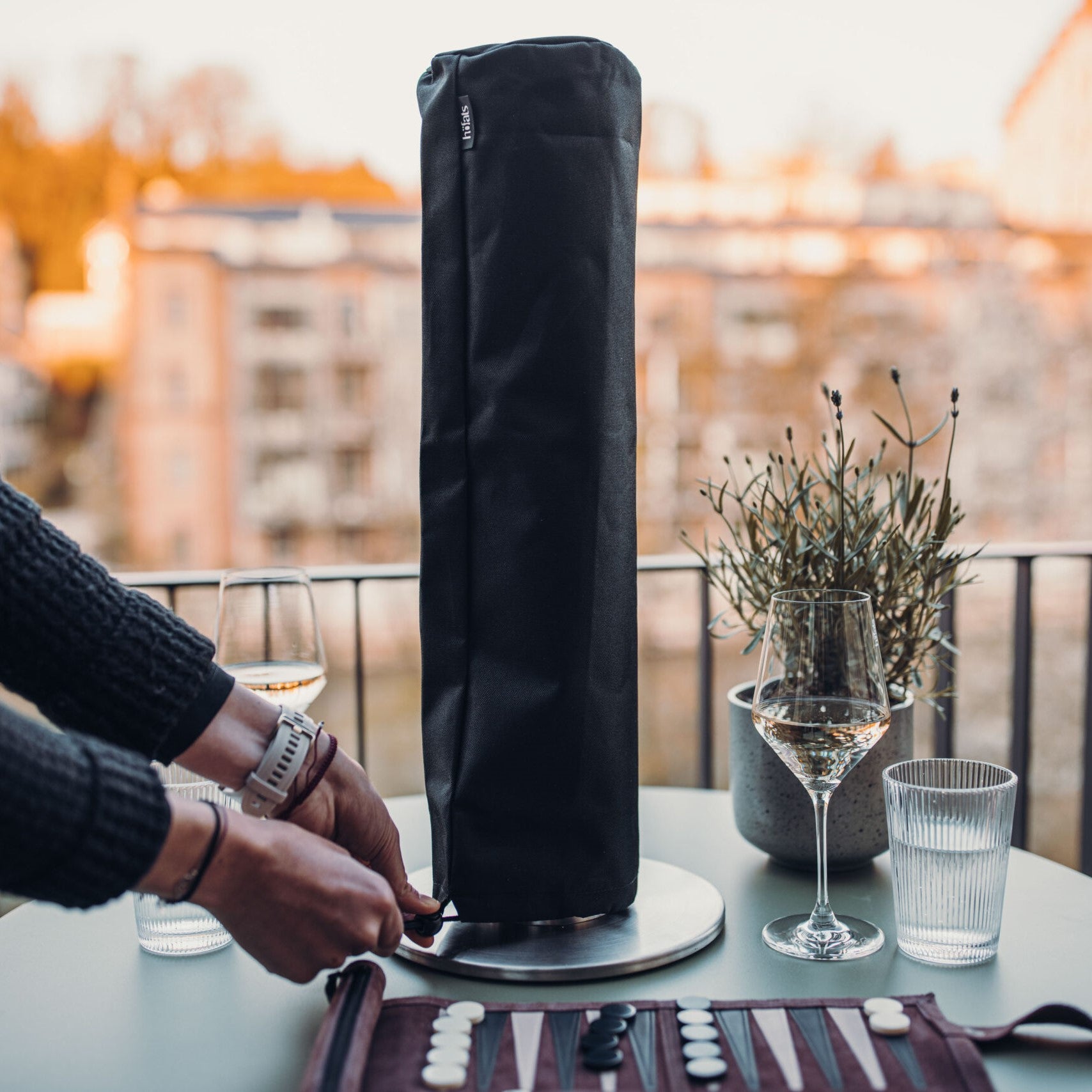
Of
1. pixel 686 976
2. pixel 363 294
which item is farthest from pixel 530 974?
pixel 363 294

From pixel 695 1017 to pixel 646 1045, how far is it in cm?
4

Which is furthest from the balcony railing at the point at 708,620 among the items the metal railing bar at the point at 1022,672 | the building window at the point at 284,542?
the building window at the point at 284,542

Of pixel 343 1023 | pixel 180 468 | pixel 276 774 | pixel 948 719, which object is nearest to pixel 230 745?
pixel 276 774

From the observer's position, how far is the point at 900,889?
0.74m

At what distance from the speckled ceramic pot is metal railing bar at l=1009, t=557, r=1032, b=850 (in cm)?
109

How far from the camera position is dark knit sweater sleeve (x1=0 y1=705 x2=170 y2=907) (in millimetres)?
575

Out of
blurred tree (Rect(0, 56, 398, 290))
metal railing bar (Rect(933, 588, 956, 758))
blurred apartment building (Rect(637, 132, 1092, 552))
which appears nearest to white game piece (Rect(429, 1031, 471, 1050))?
metal railing bar (Rect(933, 588, 956, 758))

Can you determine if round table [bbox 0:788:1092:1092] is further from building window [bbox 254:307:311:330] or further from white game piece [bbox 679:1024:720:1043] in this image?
building window [bbox 254:307:311:330]

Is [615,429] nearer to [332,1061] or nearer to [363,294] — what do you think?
[332,1061]

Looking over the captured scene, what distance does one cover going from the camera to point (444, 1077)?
0.55 m

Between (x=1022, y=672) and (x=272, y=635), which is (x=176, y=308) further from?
(x=272, y=635)

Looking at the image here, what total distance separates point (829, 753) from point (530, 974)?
0.78 ft

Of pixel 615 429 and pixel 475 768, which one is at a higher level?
pixel 615 429

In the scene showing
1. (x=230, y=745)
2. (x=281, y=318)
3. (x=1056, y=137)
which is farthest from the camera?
(x=281, y=318)
